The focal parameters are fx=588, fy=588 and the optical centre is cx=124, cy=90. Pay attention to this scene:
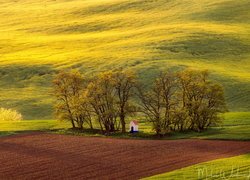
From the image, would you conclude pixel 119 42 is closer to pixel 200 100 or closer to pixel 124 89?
pixel 124 89

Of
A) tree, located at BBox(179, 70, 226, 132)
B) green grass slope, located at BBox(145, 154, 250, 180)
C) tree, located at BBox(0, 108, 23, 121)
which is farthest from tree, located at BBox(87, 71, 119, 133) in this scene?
green grass slope, located at BBox(145, 154, 250, 180)

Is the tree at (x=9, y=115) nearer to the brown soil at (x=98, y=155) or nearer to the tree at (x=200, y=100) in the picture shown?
the brown soil at (x=98, y=155)

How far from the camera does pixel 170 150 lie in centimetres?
3400

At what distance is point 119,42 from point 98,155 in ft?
179

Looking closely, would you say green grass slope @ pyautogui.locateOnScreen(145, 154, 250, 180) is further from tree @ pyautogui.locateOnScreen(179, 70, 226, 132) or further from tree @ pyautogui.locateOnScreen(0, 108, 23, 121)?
tree @ pyautogui.locateOnScreen(0, 108, 23, 121)

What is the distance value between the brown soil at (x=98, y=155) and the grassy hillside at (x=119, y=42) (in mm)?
18718

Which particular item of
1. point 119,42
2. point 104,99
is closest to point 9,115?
point 104,99

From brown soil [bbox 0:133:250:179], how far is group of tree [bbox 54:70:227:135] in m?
Result: 4.91

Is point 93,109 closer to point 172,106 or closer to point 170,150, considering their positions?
point 172,106

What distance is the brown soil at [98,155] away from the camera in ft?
89.8

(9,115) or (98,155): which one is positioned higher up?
(9,115)

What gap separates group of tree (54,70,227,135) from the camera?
4394 cm

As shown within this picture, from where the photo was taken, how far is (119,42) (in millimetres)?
85875

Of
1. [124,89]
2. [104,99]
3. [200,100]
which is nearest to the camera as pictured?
[200,100]
